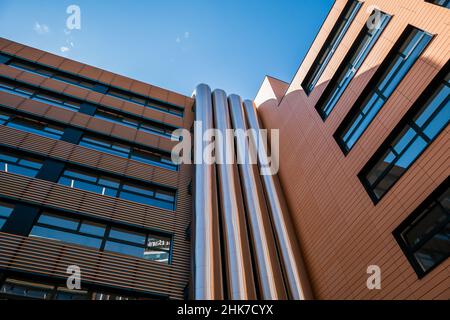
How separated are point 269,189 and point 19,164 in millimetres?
14028

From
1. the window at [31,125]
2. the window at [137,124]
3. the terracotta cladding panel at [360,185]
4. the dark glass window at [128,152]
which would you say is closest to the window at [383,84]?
the terracotta cladding panel at [360,185]

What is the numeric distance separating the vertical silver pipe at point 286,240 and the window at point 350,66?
210 inches

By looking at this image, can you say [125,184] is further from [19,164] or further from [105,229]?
[19,164]

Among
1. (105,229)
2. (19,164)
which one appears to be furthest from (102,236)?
(19,164)

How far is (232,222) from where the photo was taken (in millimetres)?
15867

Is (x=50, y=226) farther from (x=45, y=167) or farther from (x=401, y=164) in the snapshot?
(x=401, y=164)

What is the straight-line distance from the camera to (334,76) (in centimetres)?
1725

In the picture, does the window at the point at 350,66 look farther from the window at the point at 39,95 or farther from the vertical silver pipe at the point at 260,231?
the window at the point at 39,95

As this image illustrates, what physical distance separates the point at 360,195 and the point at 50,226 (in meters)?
13.8

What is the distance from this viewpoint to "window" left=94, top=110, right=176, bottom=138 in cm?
2159

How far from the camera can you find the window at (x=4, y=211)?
12467mm
